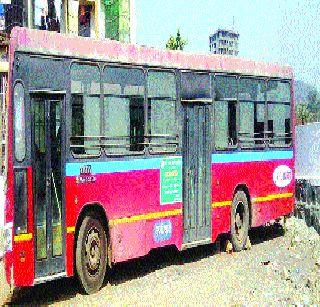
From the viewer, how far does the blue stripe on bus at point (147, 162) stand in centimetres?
1058

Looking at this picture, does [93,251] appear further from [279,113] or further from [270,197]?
[279,113]

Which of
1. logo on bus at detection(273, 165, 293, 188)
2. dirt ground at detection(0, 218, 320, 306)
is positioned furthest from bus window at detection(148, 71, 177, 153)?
logo on bus at detection(273, 165, 293, 188)

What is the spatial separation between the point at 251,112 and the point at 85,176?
18.3 ft

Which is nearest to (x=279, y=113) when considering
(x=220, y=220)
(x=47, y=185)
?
(x=220, y=220)

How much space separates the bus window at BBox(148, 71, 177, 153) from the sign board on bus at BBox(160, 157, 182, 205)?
24 cm

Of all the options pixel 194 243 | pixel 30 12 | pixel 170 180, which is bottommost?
pixel 194 243

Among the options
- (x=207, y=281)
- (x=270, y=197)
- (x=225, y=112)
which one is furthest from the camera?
(x=270, y=197)

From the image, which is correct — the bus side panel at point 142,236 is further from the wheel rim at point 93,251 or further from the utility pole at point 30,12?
the utility pole at point 30,12

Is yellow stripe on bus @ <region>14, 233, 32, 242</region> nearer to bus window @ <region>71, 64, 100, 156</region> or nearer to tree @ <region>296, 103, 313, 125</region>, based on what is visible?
bus window @ <region>71, 64, 100, 156</region>

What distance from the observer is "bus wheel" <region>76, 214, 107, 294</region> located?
10594mm

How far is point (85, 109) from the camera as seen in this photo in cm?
1075

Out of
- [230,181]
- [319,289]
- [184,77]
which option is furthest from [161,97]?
[319,289]

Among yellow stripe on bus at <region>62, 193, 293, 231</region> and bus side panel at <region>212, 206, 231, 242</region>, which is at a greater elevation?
yellow stripe on bus at <region>62, 193, 293, 231</region>

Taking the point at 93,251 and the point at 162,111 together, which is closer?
the point at 93,251
